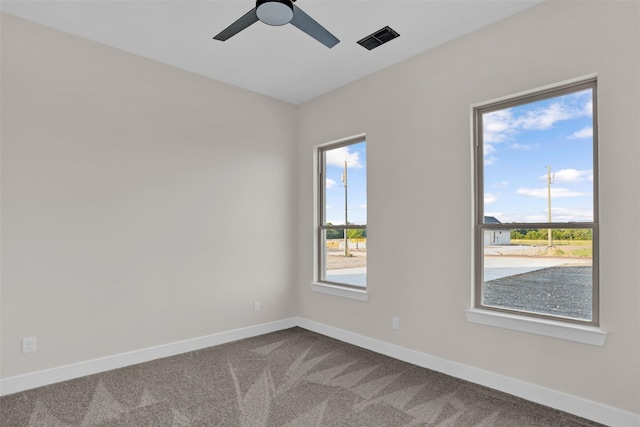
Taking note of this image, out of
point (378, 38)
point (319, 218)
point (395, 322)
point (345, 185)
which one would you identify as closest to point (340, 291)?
point (395, 322)

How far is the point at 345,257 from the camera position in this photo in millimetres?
4324

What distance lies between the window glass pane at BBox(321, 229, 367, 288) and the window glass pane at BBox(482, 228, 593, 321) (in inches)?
54.6

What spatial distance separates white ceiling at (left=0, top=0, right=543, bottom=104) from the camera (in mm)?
2719

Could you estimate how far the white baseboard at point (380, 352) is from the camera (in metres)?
2.37

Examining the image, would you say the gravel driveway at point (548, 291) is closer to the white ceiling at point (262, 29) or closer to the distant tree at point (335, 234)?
the distant tree at point (335, 234)

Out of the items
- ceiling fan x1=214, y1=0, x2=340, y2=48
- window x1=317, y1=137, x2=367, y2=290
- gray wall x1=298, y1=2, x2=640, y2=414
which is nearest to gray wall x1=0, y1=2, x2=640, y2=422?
gray wall x1=298, y1=2, x2=640, y2=414

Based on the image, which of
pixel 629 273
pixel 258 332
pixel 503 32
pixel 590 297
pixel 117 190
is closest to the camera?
pixel 629 273

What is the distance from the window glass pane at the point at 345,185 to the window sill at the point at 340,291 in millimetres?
771

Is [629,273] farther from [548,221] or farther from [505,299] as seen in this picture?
[505,299]

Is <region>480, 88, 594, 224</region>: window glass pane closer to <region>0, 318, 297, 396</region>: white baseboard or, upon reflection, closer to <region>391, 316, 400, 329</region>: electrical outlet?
<region>391, 316, 400, 329</region>: electrical outlet

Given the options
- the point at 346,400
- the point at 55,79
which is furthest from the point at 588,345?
the point at 55,79

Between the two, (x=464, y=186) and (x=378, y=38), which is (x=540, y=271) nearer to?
(x=464, y=186)

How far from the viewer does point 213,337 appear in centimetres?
392

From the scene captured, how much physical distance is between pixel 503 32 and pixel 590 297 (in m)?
2.12
